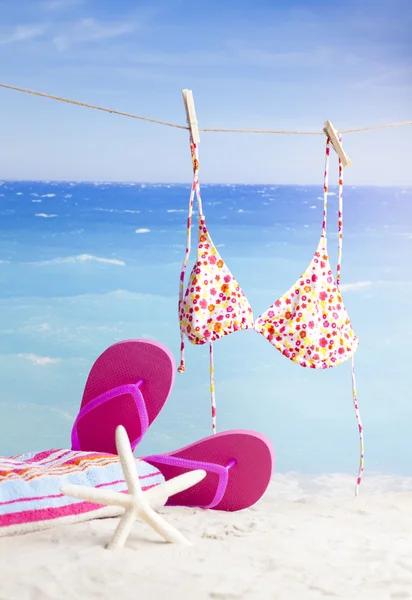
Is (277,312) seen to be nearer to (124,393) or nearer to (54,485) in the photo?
(124,393)

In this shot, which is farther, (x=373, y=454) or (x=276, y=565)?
(x=373, y=454)

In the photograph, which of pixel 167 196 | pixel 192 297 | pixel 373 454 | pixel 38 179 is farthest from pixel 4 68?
pixel 373 454

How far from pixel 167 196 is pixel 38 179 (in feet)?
2.36

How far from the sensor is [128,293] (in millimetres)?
4410

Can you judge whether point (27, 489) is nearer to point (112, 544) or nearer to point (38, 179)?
point (112, 544)

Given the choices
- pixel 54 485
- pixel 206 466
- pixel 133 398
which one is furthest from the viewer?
pixel 133 398

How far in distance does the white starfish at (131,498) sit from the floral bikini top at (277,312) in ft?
2.02

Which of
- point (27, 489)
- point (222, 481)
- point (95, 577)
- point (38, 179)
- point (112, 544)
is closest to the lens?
point (95, 577)

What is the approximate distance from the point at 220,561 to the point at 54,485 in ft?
1.53

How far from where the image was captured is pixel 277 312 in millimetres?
2494

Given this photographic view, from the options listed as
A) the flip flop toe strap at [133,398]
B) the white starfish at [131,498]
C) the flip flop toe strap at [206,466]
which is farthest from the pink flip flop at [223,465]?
the white starfish at [131,498]

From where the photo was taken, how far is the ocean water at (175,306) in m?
4.16

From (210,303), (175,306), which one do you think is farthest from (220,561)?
(175,306)

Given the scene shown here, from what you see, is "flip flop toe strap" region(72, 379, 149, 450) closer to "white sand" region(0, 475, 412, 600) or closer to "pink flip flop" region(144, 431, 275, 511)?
"pink flip flop" region(144, 431, 275, 511)
